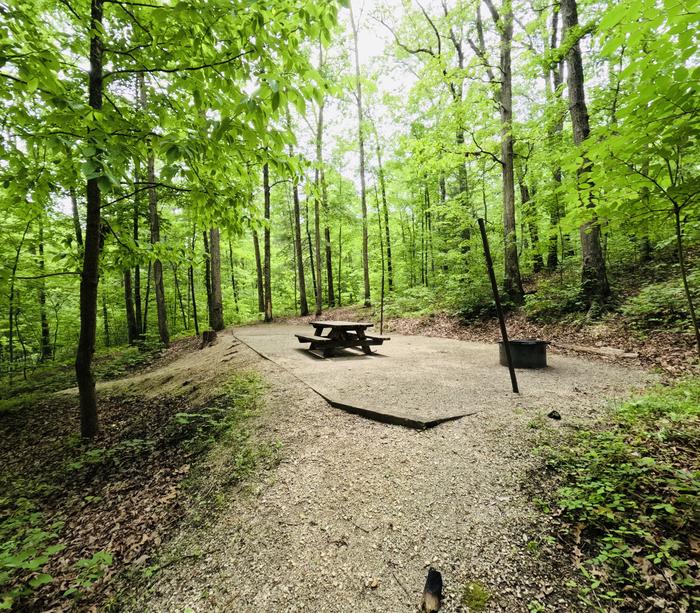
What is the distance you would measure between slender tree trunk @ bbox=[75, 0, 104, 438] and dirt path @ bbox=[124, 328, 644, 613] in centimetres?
316

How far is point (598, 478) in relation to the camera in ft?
8.01

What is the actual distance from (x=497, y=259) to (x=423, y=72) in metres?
7.75

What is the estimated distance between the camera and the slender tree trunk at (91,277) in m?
3.64

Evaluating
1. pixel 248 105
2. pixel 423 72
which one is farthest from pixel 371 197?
pixel 248 105

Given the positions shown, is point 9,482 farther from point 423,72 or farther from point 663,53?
point 423,72

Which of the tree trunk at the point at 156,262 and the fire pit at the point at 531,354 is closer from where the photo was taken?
the fire pit at the point at 531,354

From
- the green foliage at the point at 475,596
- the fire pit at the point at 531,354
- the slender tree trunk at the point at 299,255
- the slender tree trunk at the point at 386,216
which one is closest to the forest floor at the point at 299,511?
the green foliage at the point at 475,596

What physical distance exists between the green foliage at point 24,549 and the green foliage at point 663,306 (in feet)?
30.1

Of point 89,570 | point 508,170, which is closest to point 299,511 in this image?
point 89,570

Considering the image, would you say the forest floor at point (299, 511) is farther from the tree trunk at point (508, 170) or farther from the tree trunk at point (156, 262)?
the tree trunk at point (156, 262)

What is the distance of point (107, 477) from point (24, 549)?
1.10m

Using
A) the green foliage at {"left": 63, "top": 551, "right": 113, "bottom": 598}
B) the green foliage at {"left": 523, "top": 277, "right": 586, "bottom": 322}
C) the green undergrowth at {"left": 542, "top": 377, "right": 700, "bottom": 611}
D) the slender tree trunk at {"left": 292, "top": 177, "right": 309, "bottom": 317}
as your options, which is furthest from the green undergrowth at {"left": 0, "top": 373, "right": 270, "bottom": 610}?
the slender tree trunk at {"left": 292, "top": 177, "right": 309, "bottom": 317}

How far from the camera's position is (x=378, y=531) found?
2.29 metres

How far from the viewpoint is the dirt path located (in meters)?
1.93
